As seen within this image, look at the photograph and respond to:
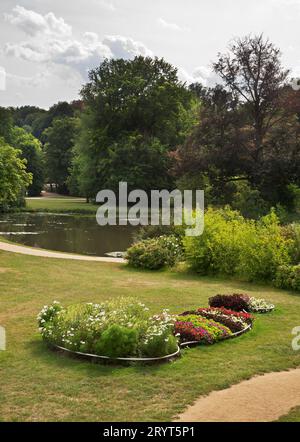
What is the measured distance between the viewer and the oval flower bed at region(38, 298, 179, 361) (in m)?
8.53

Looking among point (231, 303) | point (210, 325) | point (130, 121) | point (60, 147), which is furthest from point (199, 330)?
point (60, 147)

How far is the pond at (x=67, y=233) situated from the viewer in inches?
1104

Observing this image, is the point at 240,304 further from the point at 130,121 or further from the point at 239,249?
the point at 130,121

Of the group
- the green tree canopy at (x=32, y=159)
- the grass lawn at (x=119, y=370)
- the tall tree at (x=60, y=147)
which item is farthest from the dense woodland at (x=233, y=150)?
the tall tree at (x=60, y=147)

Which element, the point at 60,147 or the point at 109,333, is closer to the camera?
the point at 109,333

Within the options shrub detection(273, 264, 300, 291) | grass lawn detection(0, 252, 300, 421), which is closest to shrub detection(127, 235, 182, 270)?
shrub detection(273, 264, 300, 291)

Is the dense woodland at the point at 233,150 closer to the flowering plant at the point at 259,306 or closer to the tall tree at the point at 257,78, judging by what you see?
the tall tree at the point at 257,78

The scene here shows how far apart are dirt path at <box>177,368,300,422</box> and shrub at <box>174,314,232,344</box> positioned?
1716mm

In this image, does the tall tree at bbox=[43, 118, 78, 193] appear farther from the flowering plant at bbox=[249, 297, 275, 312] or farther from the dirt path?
the dirt path

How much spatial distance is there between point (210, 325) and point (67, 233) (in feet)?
82.2

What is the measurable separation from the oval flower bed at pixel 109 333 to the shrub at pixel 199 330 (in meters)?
0.29

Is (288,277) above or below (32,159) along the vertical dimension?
below

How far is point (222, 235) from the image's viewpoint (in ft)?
59.5

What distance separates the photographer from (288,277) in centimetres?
1584
